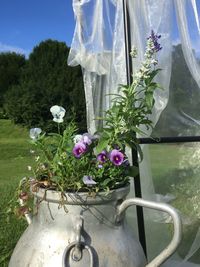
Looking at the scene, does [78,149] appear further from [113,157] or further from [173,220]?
[173,220]

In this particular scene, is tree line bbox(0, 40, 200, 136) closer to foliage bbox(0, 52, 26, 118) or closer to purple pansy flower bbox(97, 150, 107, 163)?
foliage bbox(0, 52, 26, 118)

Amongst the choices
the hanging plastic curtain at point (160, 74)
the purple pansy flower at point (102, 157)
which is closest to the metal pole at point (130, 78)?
the hanging plastic curtain at point (160, 74)

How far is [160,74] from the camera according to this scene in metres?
2.32

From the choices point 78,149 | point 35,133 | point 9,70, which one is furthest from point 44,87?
point 78,149

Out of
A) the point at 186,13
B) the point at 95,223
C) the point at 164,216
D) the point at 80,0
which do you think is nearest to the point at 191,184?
the point at 164,216

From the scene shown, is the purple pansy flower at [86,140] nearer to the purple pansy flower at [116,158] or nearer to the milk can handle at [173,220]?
the purple pansy flower at [116,158]

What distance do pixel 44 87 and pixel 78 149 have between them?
10698 mm

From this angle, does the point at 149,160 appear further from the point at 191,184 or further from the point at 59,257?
the point at 59,257

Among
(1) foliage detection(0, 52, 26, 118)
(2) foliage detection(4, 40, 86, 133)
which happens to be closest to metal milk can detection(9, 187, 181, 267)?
(2) foliage detection(4, 40, 86, 133)

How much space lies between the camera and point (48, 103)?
11.7 m

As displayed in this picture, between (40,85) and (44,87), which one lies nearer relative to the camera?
(44,87)

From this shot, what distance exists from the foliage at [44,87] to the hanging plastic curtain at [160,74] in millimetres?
8072

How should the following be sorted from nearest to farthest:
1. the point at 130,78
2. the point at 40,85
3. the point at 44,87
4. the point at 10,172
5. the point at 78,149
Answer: the point at 78,149 < the point at 130,78 < the point at 10,172 < the point at 44,87 < the point at 40,85

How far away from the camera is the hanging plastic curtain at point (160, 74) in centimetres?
231
